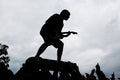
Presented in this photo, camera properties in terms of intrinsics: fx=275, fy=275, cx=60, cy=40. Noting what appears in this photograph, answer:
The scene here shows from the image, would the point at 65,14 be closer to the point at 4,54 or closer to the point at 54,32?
the point at 54,32

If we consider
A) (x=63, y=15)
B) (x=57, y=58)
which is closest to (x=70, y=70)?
(x=57, y=58)

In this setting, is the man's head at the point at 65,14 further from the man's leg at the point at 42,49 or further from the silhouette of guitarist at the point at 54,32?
the man's leg at the point at 42,49


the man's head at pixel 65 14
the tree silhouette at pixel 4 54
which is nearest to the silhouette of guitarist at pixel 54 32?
the man's head at pixel 65 14

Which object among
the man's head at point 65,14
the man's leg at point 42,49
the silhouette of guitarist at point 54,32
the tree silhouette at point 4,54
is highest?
the tree silhouette at point 4,54

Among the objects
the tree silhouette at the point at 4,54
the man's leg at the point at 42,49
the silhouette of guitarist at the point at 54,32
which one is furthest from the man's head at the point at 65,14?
the tree silhouette at the point at 4,54

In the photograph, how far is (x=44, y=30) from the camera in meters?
7.56

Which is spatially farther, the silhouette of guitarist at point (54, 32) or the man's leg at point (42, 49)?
the silhouette of guitarist at point (54, 32)

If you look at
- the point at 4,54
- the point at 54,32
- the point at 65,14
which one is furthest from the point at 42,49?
the point at 4,54

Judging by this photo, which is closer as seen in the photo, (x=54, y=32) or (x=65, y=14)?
(x=65, y=14)

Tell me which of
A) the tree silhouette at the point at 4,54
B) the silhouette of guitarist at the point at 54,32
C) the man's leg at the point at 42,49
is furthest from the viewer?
the tree silhouette at the point at 4,54

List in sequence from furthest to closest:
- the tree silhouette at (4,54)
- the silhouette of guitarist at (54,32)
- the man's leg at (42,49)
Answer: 1. the tree silhouette at (4,54)
2. the silhouette of guitarist at (54,32)
3. the man's leg at (42,49)

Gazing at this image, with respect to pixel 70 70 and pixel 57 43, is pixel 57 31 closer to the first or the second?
pixel 57 43

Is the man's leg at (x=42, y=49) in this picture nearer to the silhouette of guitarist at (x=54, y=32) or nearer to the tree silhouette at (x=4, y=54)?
the silhouette of guitarist at (x=54, y=32)

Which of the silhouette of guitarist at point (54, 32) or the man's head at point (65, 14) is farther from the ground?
the man's head at point (65, 14)
